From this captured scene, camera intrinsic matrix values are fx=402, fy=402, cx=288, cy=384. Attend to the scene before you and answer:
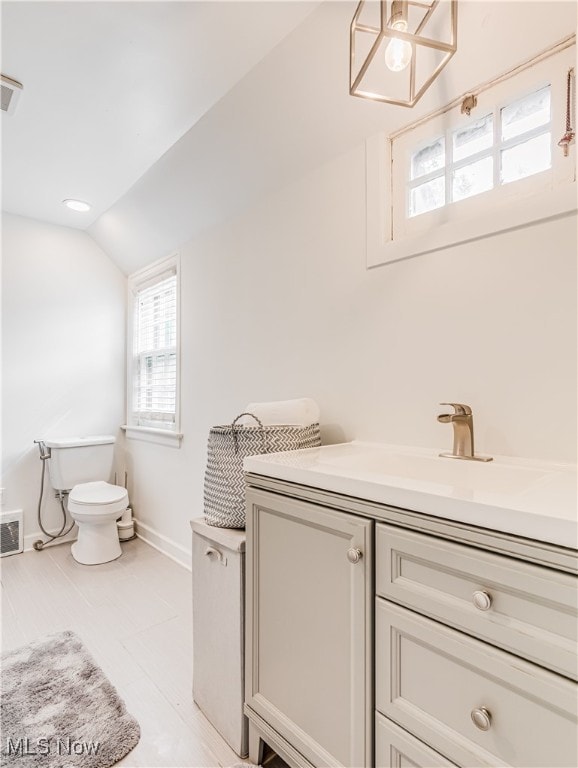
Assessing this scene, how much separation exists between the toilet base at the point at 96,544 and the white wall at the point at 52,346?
1.61 feet

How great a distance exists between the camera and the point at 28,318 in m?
3.01

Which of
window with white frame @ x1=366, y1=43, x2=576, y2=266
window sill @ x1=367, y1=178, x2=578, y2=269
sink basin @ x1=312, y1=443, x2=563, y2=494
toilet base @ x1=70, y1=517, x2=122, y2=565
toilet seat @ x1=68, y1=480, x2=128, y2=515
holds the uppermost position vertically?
window with white frame @ x1=366, y1=43, x2=576, y2=266

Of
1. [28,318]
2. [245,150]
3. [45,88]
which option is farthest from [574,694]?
[28,318]

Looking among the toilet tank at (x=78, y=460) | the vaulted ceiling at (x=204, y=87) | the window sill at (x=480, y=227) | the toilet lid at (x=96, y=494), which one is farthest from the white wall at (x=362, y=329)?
the toilet tank at (x=78, y=460)

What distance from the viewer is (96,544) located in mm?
2768

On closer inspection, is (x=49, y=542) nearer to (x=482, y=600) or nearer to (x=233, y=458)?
(x=233, y=458)

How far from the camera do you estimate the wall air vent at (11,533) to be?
9.42ft

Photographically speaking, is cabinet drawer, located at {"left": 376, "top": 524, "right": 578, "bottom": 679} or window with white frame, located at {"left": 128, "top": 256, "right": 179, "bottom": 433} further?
window with white frame, located at {"left": 128, "top": 256, "right": 179, "bottom": 433}

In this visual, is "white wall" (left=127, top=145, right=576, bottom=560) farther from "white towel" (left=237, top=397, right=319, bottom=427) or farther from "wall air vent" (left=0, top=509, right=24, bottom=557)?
"wall air vent" (left=0, top=509, right=24, bottom=557)

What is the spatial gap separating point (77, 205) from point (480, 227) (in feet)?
8.90

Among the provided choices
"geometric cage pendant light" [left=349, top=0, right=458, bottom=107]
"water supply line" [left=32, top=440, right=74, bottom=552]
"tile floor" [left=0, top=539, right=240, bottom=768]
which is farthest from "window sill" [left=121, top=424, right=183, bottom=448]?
"geometric cage pendant light" [left=349, top=0, right=458, bottom=107]

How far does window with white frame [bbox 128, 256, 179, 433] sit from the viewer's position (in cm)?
293

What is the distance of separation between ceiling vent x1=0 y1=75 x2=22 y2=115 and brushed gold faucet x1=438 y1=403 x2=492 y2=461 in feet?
7.01

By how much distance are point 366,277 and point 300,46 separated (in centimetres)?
→ 83
